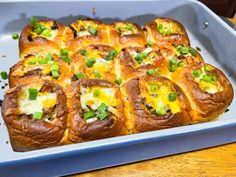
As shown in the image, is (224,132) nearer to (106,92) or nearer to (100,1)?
(106,92)

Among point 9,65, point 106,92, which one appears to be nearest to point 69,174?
point 106,92

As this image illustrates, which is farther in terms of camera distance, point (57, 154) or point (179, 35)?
point (179, 35)

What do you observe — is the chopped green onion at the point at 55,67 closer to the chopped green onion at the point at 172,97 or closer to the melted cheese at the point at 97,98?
the melted cheese at the point at 97,98

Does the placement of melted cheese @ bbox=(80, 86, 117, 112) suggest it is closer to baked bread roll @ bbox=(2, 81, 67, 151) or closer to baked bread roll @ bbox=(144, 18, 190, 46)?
baked bread roll @ bbox=(2, 81, 67, 151)

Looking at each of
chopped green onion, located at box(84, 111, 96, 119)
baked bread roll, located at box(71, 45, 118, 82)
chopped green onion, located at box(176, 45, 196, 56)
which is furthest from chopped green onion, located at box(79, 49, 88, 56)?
chopped green onion, located at box(176, 45, 196, 56)

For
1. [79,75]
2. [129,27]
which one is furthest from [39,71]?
[129,27]

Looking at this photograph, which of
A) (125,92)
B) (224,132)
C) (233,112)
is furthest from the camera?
(233,112)
